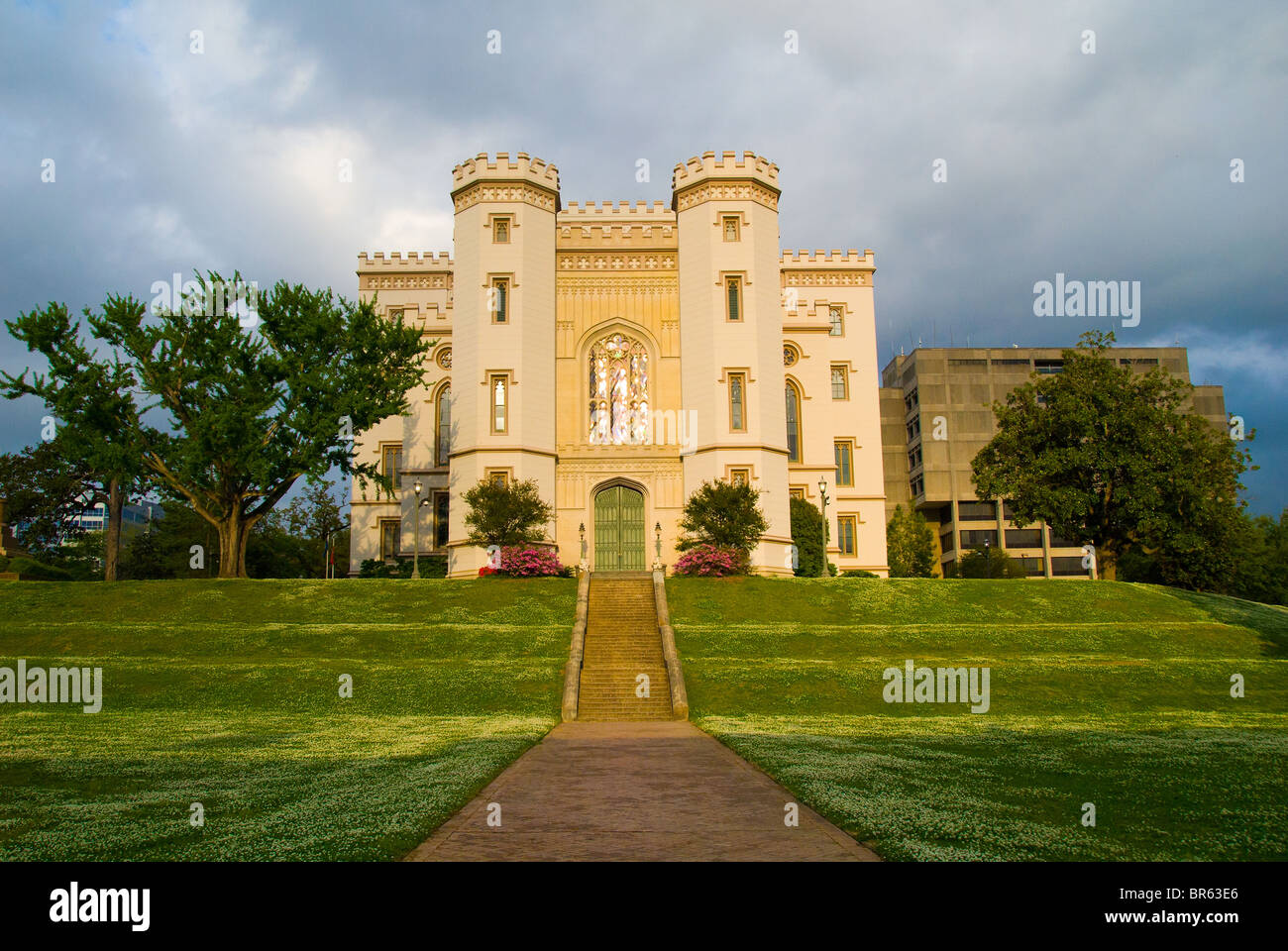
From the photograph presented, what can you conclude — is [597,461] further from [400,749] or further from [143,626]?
[400,749]

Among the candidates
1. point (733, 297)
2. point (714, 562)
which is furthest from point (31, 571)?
point (733, 297)

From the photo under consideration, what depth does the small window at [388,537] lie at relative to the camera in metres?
42.1

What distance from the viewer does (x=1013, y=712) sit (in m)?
18.4

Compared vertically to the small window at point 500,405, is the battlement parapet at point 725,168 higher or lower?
higher

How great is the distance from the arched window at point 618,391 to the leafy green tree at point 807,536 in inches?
317

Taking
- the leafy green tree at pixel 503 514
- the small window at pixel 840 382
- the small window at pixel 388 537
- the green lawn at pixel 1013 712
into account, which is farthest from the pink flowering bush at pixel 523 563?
the small window at pixel 840 382

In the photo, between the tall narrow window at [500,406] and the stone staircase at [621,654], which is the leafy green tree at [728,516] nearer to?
the stone staircase at [621,654]

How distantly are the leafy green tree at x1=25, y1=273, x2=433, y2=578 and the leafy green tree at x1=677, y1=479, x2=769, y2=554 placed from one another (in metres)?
12.1

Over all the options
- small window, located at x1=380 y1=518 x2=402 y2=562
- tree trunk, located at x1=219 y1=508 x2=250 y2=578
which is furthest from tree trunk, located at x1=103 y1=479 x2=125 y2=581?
small window, located at x1=380 y1=518 x2=402 y2=562

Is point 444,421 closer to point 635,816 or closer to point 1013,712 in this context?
point 1013,712

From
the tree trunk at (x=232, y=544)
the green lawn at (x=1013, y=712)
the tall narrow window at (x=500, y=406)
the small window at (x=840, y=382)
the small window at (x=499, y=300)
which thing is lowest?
the green lawn at (x=1013, y=712)

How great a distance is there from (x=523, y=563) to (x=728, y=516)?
24.9ft

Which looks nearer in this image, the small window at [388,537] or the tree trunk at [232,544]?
the tree trunk at [232,544]
